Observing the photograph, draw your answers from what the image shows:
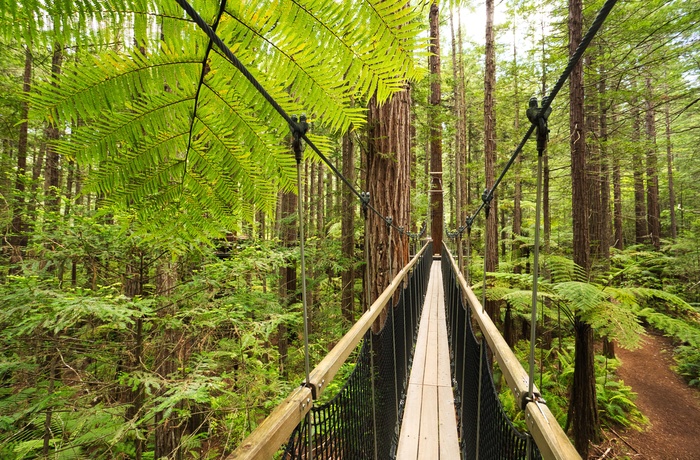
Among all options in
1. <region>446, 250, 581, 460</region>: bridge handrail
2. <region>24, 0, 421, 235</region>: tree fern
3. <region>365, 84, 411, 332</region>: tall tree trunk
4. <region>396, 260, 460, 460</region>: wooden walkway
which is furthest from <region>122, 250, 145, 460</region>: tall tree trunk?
<region>446, 250, 581, 460</region>: bridge handrail

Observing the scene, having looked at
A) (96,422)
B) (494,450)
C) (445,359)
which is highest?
(494,450)

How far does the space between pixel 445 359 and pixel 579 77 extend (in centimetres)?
369

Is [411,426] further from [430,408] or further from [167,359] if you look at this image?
[167,359]

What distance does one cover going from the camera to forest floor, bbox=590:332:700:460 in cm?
444

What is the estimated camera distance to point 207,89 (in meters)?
0.63

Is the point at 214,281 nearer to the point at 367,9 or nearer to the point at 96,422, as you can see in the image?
the point at 96,422

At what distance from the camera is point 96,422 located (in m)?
2.32

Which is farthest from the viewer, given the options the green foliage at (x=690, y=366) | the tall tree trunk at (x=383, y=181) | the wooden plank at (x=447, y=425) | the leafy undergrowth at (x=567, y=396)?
the green foliage at (x=690, y=366)

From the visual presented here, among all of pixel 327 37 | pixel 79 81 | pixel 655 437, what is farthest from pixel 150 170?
pixel 655 437

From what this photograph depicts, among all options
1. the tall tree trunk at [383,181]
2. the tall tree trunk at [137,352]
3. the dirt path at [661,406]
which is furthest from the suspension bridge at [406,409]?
the dirt path at [661,406]

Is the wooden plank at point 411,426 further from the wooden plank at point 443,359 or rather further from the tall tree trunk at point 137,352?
the tall tree trunk at point 137,352

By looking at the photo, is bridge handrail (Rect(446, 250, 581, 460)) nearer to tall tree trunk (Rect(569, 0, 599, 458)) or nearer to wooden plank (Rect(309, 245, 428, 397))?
wooden plank (Rect(309, 245, 428, 397))

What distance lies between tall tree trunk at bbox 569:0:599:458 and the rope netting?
2891 mm

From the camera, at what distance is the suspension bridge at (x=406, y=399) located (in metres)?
0.60
